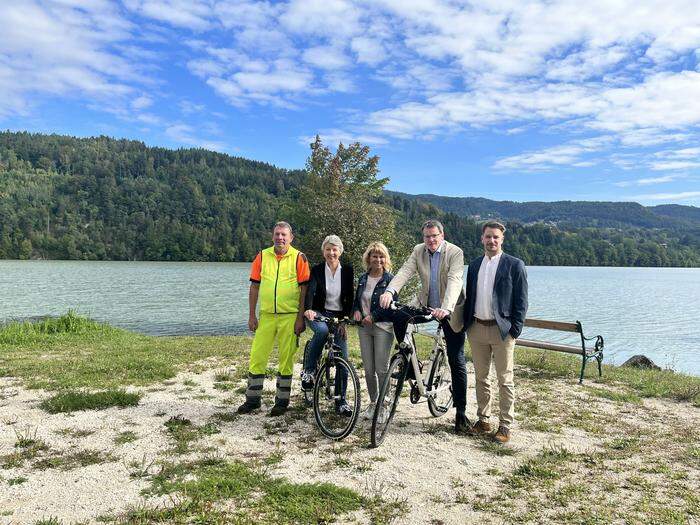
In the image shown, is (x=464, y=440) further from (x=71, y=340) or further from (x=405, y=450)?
(x=71, y=340)

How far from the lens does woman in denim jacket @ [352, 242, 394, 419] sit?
5.73 metres

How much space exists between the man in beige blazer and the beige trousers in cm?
20

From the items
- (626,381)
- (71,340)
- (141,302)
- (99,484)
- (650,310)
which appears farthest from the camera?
(650,310)

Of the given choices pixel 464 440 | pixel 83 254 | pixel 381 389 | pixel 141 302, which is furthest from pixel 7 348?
pixel 83 254

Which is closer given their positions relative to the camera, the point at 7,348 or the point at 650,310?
the point at 7,348

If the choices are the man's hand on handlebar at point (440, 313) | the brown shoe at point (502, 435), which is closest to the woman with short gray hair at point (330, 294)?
the man's hand on handlebar at point (440, 313)

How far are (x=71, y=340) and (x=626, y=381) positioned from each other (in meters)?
13.9

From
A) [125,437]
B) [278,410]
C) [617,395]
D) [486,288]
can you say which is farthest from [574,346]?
[125,437]

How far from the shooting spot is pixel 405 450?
519cm

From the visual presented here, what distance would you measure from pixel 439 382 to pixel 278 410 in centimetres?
222

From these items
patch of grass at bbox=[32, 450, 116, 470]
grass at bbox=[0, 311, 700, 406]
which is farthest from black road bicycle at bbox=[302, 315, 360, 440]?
grass at bbox=[0, 311, 700, 406]

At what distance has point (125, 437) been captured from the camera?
5344mm

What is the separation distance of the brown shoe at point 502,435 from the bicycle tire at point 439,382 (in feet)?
3.24

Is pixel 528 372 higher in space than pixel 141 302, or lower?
higher
